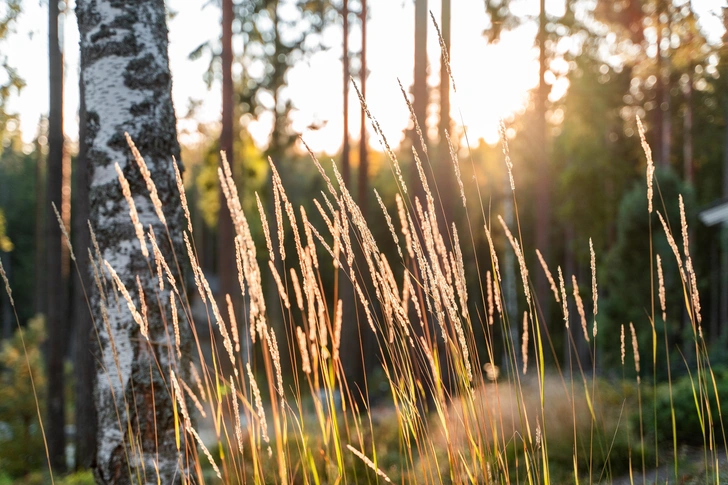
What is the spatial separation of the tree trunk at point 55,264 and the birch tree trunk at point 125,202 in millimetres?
5937

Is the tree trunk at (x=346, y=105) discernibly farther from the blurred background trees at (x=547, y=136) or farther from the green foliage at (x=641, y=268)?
the green foliage at (x=641, y=268)

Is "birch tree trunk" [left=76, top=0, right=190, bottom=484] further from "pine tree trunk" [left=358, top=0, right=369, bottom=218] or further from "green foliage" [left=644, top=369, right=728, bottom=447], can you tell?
"pine tree trunk" [left=358, top=0, right=369, bottom=218]

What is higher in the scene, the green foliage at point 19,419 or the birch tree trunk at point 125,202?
the birch tree trunk at point 125,202

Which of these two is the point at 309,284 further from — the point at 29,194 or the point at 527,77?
the point at 29,194

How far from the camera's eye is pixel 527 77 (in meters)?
13.5

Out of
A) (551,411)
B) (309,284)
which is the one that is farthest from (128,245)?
(551,411)

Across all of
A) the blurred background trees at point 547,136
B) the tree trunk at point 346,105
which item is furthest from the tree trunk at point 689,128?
the tree trunk at point 346,105

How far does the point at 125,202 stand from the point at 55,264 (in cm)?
678

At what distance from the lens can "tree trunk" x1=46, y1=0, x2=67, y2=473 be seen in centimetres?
817

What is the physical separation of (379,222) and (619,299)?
42.1 ft

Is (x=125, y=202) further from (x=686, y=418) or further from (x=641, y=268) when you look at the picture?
(x=641, y=268)

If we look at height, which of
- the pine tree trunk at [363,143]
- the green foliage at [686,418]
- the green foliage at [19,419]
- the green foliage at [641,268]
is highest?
the pine tree trunk at [363,143]

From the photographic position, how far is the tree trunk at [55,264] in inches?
322

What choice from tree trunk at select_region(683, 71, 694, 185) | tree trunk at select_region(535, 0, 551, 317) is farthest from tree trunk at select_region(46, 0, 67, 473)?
tree trunk at select_region(683, 71, 694, 185)
